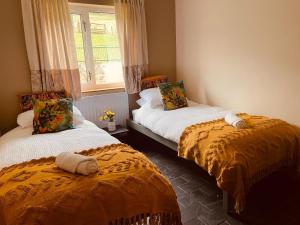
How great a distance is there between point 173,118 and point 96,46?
1.58 m

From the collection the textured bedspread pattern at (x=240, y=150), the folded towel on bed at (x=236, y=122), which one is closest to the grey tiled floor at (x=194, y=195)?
the textured bedspread pattern at (x=240, y=150)

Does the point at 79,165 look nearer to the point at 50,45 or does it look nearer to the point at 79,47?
the point at 50,45

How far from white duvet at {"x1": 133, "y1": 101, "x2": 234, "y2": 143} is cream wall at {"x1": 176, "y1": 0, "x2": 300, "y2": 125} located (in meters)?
0.41

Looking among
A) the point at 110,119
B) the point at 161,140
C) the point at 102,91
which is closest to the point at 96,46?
the point at 102,91

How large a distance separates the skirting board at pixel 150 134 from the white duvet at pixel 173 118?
0.22 feet

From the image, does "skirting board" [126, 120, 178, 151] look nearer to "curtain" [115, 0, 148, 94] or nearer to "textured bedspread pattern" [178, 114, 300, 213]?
"textured bedspread pattern" [178, 114, 300, 213]

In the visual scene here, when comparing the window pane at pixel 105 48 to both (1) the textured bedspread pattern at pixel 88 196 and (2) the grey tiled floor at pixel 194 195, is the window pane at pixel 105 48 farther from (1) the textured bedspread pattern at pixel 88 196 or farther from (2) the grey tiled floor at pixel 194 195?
(1) the textured bedspread pattern at pixel 88 196

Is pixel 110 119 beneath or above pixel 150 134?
above

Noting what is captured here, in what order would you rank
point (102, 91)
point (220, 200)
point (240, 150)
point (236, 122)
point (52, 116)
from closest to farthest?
point (240, 150) → point (220, 200) → point (236, 122) → point (52, 116) → point (102, 91)

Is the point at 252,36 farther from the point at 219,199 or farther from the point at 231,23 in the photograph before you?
the point at 219,199

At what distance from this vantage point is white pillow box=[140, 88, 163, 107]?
333 centimetres

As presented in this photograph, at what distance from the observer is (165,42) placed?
12.6 feet

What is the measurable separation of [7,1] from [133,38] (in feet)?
5.35

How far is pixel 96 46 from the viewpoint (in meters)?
3.30
